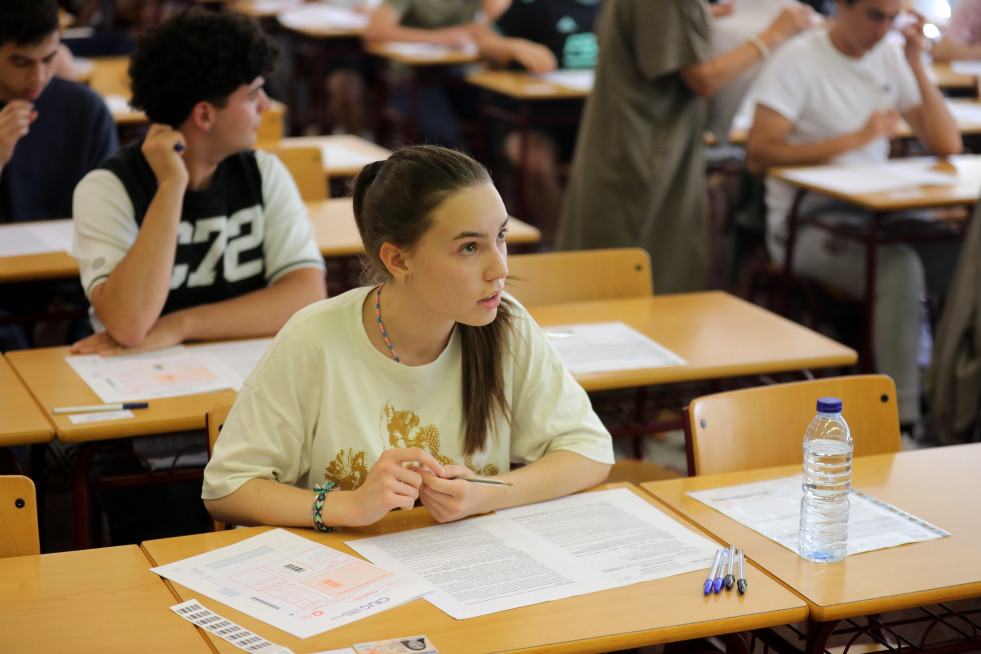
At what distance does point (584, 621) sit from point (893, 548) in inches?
20.3

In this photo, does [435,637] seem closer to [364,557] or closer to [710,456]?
[364,557]

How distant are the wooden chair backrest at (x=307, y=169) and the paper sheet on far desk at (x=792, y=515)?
2171 millimetres

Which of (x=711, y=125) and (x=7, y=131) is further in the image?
(x=711, y=125)

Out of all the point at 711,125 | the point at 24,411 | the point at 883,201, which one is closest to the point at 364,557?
the point at 24,411

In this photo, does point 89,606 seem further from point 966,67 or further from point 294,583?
point 966,67

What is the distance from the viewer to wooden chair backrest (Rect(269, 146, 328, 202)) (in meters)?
3.74

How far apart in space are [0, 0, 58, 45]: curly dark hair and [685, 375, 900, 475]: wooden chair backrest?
1.98 metres

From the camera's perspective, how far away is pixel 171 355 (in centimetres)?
239

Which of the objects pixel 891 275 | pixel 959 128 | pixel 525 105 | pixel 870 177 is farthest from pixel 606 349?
pixel 525 105

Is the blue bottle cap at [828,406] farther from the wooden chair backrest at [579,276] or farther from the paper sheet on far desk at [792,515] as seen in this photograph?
the wooden chair backrest at [579,276]

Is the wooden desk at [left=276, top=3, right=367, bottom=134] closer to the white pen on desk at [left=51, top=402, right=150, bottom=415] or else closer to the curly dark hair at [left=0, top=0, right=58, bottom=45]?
the curly dark hair at [left=0, top=0, right=58, bottom=45]

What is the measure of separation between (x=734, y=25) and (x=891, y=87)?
23.3 inches

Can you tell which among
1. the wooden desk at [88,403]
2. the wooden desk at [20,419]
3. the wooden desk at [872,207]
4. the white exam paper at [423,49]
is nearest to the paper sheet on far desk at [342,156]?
the wooden desk at [872,207]

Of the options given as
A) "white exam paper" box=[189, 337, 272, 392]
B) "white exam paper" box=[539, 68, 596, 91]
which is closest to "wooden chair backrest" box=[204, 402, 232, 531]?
"white exam paper" box=[189, 337, 272, 392]
